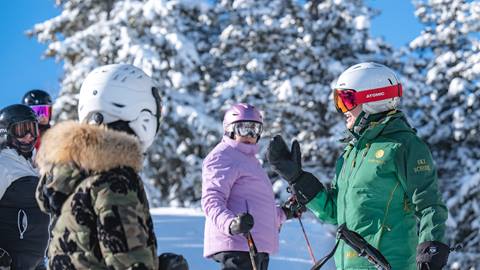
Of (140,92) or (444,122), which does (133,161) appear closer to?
(140,92)

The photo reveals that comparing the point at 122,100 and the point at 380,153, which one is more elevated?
the point at 122,100

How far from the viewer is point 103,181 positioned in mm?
2568

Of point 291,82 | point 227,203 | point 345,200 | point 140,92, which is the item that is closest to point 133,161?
point 140,92

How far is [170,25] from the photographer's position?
22344mm

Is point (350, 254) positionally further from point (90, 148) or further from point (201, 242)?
point (201, 242)

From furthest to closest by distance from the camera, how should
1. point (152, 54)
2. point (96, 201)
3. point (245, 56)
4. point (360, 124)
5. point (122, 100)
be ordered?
1. point (245, 56)
2. point (152, 54)
3. point (360, 124)
4. point (122, 100)
5. point (96, 201)

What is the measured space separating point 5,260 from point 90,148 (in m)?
2.30

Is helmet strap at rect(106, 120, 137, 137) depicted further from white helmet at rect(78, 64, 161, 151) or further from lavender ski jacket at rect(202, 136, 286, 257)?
lavender ski jacket at rect(202, 136, 286, 257)

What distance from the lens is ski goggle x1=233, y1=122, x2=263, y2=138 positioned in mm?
5289

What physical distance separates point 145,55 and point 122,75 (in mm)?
18534

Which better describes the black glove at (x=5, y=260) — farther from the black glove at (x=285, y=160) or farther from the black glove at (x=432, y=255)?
the black glove at (x=432, y=255)

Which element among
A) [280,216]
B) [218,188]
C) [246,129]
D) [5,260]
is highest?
[246,129]

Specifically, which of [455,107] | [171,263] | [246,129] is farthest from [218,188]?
[455,107]

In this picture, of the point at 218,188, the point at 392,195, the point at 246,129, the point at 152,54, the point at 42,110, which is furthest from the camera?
the point at 152,54
